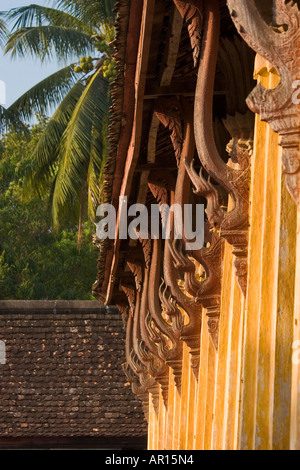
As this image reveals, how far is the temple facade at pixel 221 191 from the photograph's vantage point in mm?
6406

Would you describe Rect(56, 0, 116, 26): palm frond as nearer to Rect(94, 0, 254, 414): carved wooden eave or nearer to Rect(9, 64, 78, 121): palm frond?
Rect(9, 64, 78, 121): palm frond

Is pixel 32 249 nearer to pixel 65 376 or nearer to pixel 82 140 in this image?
pixel 82 140

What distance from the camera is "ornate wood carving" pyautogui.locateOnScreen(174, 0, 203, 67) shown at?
9.10 metres

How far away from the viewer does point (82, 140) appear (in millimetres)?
26188

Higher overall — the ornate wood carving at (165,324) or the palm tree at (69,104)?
the palm tree at (69,104)

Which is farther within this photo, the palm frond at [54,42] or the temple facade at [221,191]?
the palm frond at [54,42]

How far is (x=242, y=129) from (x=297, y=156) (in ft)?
13.1

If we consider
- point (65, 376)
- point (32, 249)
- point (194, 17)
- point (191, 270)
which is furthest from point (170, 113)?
point (32, 249)

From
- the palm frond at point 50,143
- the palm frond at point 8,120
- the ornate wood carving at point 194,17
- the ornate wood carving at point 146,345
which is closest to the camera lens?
the ornate wood carving at point 194,17

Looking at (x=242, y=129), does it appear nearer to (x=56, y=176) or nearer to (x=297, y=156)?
(x=297, y=156)

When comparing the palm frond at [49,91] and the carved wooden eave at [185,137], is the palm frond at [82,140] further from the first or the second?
the carved wooden eave at [185,137]

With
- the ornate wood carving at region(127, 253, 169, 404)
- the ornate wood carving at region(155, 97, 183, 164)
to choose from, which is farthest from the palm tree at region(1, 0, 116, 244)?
the ornate wood carving at region(155, 97, 183, 164)

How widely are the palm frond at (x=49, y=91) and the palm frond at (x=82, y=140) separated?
2.30 m

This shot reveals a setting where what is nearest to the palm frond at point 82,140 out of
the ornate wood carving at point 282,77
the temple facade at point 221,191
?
the temple facade at point 221,191
